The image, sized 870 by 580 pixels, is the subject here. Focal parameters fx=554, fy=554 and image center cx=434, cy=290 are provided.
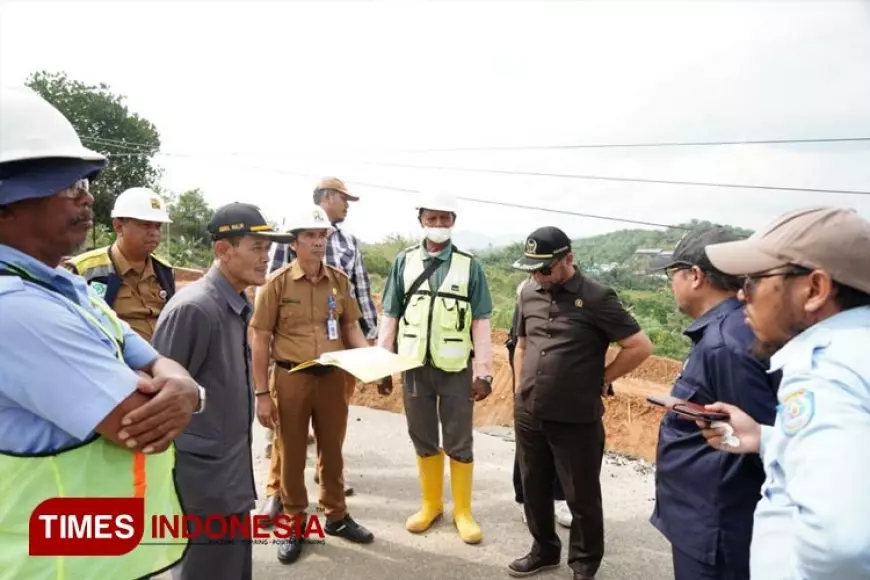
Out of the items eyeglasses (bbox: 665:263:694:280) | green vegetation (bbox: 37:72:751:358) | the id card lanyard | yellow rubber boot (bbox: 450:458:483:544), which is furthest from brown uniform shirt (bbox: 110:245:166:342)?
green vegetation (bbox: 37:72:751:358)

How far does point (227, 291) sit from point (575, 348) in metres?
1.96

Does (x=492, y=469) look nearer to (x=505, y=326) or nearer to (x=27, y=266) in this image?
(x=27, y=266)

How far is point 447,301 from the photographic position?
3.91m

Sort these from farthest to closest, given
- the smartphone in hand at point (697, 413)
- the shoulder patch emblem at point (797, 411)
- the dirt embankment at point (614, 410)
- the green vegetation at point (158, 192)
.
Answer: the green vegetation at point (158, 192)
the dirt embankment at point (614, 410)
the smartphone in hand at point (697, 413)
the shoulder patch emblem at point (797, 411)

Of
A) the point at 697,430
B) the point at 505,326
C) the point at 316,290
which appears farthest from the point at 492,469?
the point at 505,326

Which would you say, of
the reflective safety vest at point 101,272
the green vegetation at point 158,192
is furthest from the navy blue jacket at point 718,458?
the green vegetation at point 158,192

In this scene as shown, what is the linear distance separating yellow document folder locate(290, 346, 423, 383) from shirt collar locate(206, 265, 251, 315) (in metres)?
0.45

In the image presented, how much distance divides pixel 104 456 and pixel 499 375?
8387 mm

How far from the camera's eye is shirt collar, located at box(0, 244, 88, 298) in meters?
1.26

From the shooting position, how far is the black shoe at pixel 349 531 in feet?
12.3

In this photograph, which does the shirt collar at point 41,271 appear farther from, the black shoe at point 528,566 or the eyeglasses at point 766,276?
the black shoe at point 528,566

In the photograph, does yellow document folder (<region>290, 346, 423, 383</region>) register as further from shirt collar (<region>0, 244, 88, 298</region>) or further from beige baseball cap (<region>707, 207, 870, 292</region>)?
beige baseball cap (<region>707, 207, 870, 292</region>)

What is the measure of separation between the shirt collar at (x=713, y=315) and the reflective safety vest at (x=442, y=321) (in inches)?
70.1

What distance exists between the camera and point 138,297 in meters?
3.86
